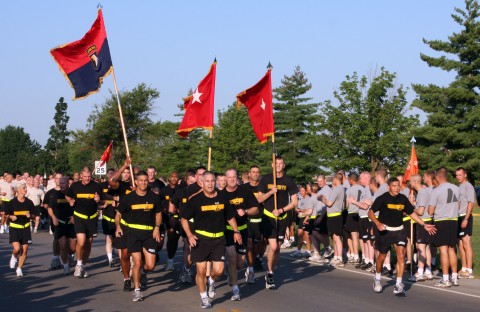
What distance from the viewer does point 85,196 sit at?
52.6 ft

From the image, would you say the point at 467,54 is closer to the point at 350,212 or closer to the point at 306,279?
the point at 350,212

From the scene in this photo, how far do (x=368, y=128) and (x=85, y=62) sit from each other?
31479mm

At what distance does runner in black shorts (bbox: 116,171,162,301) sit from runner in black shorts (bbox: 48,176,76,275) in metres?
3.61

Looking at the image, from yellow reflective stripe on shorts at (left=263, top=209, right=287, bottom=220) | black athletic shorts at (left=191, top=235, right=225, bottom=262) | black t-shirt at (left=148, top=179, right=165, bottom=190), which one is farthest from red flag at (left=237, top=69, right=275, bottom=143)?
black athletic shorts at (left=191, top=235, right=225, bottom=262)

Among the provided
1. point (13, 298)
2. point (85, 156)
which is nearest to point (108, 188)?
point (13, 298)

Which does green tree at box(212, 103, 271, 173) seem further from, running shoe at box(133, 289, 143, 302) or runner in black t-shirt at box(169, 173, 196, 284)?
running shoe at box(133, 289, 143, 302)

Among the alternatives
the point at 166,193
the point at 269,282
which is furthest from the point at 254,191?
the point at 166,193

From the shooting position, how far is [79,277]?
15.6 meters

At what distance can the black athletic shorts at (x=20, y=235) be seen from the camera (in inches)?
635

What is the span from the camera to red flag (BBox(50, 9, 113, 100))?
1667cm

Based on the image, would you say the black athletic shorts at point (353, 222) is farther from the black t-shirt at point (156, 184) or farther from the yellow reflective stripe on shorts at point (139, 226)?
the yellow reflective stripe on shorts at point (139, 226)

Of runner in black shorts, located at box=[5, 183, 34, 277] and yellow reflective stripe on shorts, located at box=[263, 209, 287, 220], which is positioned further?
runner in black shorts, located at box=[5, 183, 34, 277]

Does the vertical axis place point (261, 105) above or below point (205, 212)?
above

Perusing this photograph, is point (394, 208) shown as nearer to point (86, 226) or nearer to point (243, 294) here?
point (243, 294)
